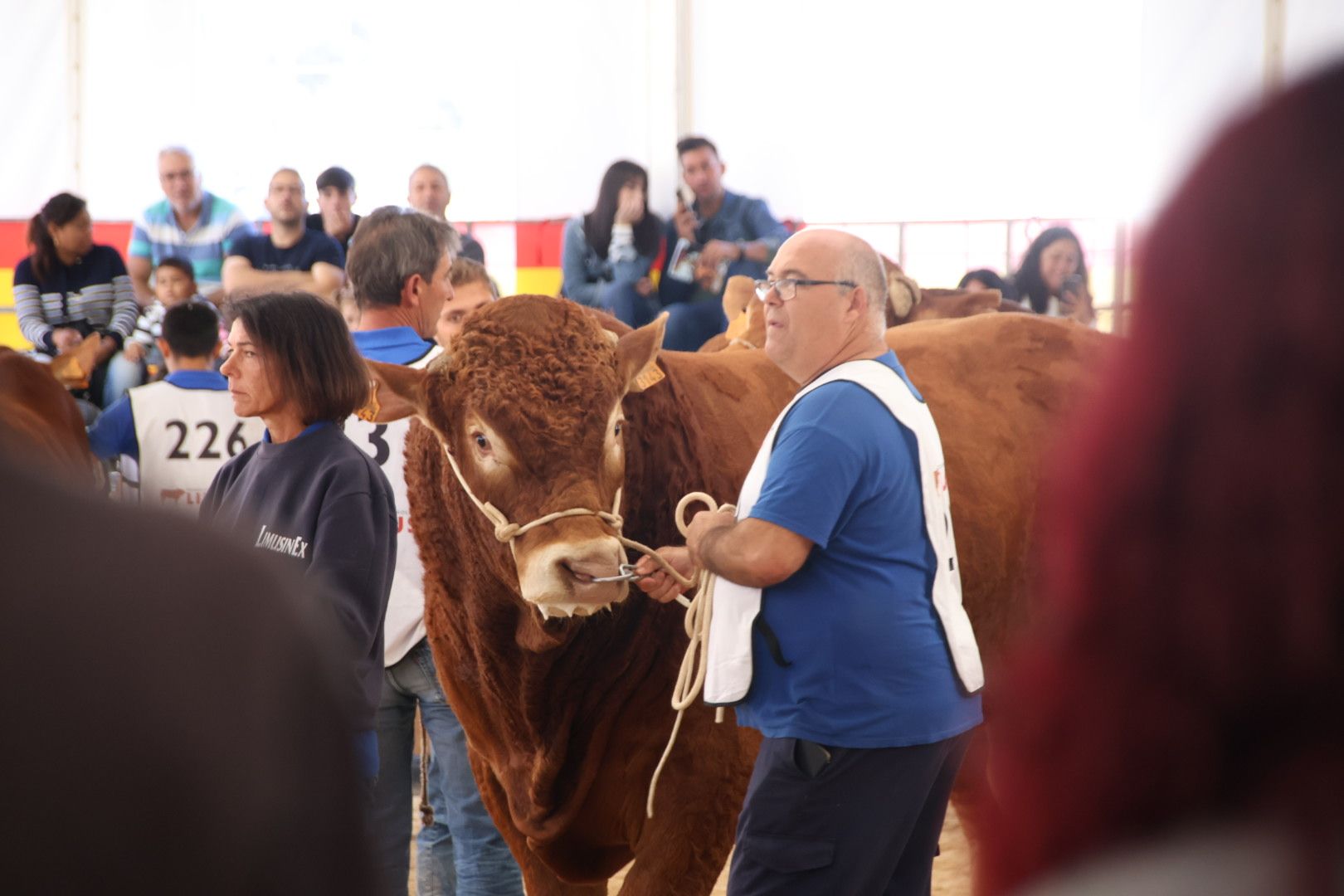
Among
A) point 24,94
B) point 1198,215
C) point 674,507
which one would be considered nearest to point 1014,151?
point 24,94

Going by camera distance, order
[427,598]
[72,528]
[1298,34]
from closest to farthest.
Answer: [72,528]
[427,598]
[1298,34]

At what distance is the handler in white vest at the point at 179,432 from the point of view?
4.61 m

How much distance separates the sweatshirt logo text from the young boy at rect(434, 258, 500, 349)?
2130mm

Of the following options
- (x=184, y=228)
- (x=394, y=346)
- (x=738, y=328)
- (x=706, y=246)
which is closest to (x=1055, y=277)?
(x=706, y=246)

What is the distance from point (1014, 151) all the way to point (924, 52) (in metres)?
1.00

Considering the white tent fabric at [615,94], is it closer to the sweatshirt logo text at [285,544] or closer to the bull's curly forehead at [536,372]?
the bull's curly forehead at [536,372]

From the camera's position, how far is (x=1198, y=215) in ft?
3.10

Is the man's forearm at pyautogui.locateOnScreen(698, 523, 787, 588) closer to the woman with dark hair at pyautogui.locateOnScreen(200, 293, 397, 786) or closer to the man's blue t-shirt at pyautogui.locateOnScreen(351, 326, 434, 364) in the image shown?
the woman with dark hair at pyautogui.locateOnScreen(200, 293, 397, 786)

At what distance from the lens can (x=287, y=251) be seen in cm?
789

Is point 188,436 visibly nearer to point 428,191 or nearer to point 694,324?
point 428,191

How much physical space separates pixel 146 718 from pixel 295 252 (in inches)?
285

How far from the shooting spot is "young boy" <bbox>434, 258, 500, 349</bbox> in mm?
5246

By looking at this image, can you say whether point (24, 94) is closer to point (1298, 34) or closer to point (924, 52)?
point (924, 52)

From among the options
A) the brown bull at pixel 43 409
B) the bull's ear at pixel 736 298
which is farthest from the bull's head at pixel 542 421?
the bull's ear at pixel 736 298
